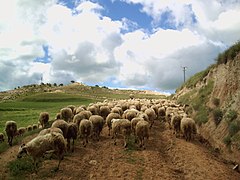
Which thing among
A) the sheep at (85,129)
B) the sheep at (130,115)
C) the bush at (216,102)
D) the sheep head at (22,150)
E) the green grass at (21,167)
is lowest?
the green grass at (21,167)

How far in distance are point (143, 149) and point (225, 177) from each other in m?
5.57

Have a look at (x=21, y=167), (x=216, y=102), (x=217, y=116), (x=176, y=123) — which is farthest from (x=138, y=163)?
(x=216, y=102)

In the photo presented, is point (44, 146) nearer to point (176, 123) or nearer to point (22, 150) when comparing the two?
point (22, 150)

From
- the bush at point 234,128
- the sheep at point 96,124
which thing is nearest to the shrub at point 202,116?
the bush at point 234,128

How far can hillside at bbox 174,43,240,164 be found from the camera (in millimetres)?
20984

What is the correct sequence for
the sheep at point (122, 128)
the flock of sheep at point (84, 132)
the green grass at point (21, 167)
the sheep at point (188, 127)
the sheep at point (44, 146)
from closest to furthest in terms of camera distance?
the green grass at point (21, 167)
the sheep at point (44, 146)
the flock of sheep at point (84, 132)
the sheep at point (122, 128)
the sheep at point (188, 127)

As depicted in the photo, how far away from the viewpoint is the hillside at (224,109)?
2098cm

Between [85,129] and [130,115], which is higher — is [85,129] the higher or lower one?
the lower one

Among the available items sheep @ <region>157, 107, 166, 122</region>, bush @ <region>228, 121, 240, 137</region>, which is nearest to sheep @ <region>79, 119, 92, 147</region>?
bush @ <region>228, 121, 240, 137</region>

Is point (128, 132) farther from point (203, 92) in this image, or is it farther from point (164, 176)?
point (203, 92)

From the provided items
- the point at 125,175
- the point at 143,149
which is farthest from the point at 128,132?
the point at 125,175

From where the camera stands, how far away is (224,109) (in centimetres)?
2527

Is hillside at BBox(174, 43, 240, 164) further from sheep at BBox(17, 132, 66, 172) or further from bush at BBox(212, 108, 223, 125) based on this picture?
sheep at BBox(17, 132, 66, 172)

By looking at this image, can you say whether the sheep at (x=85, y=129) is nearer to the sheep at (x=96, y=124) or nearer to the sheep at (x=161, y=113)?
the sheep at (x=96, y=124)
